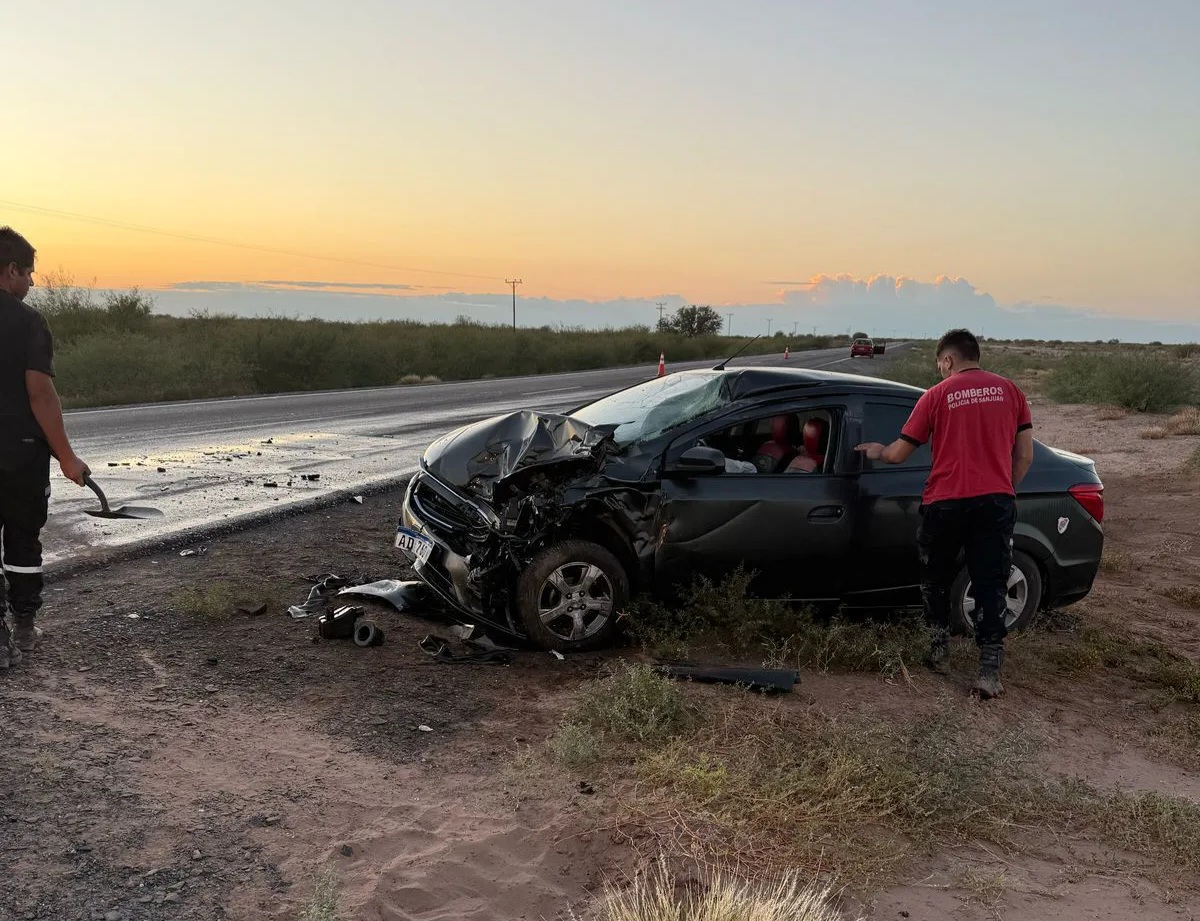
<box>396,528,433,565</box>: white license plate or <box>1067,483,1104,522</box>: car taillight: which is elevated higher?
<box>1067,483,1104,522</box>: car taillight

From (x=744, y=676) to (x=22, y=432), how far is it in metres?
A: 3.88

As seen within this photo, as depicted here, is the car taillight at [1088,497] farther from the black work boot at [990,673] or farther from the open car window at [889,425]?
the black work boot at [990,673]

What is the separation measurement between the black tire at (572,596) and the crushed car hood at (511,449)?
508 mm

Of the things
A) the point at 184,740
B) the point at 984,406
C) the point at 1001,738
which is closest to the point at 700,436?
the point at 984,406

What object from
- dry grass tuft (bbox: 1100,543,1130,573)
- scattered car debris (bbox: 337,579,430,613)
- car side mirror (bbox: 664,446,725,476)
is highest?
car side mirror (bbox: 664,446,725,476)

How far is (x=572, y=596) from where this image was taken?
4.94 m

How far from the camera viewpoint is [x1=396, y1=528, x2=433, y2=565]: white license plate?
5.11 metres

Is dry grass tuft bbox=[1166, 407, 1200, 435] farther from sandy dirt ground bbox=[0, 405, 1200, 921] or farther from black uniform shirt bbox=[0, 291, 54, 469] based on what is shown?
black uniform shirt bbox=[0, 291, 54, 469]

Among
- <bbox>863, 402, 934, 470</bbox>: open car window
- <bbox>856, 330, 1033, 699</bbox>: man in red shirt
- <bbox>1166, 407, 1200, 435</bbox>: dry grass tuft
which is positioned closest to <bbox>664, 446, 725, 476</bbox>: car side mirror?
<bbox>856, 330, 1033, 699</bbox>: man in red shirt

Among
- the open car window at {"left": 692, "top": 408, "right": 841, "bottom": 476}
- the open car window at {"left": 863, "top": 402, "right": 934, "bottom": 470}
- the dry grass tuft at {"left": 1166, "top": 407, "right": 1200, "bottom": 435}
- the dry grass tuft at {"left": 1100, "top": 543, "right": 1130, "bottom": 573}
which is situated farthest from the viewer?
the dry grass tuft at {"left": 1166, "top": 407, "right": 1200, "bottom": 435}

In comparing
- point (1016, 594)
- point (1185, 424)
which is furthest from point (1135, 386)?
point (1016, 594)

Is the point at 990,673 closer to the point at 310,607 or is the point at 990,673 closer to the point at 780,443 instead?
the point at 780,443

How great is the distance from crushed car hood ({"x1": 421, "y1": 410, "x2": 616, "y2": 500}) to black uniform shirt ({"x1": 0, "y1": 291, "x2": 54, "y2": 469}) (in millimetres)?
2151

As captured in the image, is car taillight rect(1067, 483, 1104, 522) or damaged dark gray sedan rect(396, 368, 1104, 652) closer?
damaged dark gray sedan rect(396, 368, 1104, 652)
